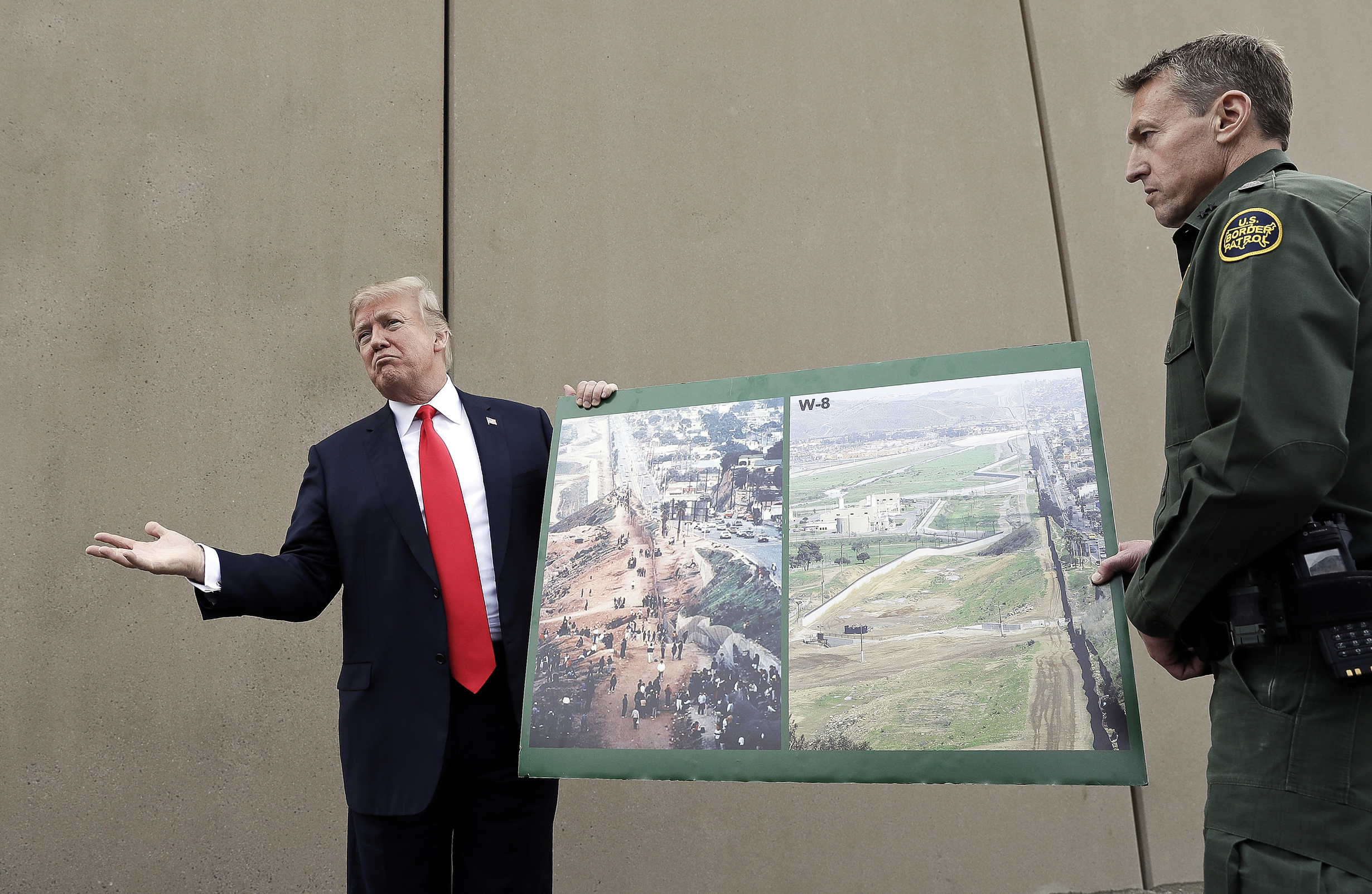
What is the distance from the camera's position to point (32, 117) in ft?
10.1

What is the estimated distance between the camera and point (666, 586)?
1895 mm

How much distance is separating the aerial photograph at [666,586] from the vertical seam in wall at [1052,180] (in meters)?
2.05

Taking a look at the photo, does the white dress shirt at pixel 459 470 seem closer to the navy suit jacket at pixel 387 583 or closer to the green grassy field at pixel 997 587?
the navy suit jacket at pixel 387 583

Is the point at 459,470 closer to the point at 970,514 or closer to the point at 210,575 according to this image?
the point at 210,575

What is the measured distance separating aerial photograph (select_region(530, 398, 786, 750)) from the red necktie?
0.45 ft

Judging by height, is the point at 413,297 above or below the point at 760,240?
below

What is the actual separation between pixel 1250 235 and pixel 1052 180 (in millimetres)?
2581

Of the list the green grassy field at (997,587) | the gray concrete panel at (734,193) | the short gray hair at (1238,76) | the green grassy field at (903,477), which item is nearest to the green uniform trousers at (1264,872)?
the green grassy field at (997,587)

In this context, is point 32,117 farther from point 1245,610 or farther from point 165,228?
point 1245,610

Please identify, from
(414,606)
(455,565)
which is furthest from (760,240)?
(414,606)

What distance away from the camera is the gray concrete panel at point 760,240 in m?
3.09

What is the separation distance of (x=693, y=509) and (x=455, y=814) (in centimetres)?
82

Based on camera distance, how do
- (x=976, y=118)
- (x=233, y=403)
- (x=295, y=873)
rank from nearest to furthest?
(x=295, y=873) < (x=233, y=403) < (x=976, y=118)

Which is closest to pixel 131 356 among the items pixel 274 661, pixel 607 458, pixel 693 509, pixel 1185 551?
pixel 274 661
